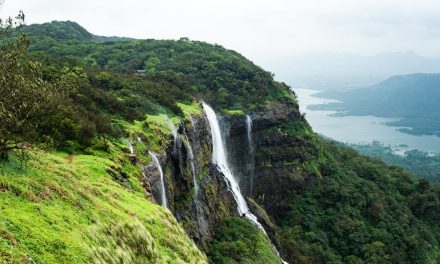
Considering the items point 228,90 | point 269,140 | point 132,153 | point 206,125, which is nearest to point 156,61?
point 228,90

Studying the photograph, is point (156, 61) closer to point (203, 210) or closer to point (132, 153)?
point (203, 210)

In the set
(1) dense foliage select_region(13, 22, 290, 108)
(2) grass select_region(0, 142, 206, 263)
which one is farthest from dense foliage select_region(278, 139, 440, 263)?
(2) grass select_region(0, 142, 206, 263)

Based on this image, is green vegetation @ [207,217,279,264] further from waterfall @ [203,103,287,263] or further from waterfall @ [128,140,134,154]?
waterfall @ [128,140,134,154]

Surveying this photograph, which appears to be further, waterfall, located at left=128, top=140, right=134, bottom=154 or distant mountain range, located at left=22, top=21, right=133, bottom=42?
distant mountain range, located at left=22, top=21, right=133, bottom=42

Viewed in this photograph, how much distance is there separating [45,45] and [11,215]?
221 ft

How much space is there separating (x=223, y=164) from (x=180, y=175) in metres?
15.3

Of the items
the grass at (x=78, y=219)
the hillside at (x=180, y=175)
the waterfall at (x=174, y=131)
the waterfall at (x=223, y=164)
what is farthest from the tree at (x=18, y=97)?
the waterfall at (x=223, y=164)

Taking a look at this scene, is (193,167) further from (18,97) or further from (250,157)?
(18,97)

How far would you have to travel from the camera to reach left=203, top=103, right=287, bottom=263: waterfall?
42531 mm

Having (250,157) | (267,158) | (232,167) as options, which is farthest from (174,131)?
(267,158)

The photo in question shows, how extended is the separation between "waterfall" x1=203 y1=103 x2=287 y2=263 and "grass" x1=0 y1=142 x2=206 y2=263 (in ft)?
71.3

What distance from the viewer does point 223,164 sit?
4881 cm

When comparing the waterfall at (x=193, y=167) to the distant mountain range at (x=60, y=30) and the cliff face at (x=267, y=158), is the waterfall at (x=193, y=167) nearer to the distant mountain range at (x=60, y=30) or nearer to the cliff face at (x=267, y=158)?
the cliff face at (x=267, y=158)

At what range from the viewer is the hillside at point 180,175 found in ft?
44.7
